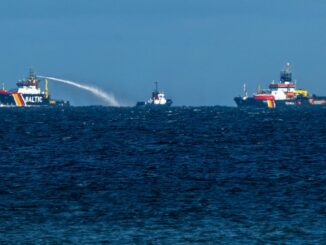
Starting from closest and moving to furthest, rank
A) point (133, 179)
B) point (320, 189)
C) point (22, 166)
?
point (320, 189) → point (133, 179) → point (22, 166)

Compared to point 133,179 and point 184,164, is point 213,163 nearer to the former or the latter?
point 184,164

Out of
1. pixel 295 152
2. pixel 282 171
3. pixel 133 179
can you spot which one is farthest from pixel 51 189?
pixel 295 152

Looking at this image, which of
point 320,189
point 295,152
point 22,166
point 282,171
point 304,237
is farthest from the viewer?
point 295,152

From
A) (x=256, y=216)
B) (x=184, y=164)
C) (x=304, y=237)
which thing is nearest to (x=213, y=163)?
(x=184, y=164)

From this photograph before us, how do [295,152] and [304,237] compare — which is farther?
[295,152]

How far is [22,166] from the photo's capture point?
68.7 m

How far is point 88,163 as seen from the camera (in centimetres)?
7212

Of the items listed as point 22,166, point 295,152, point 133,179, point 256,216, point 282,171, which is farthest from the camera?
point 295,152

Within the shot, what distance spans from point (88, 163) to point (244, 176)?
48.6 feet

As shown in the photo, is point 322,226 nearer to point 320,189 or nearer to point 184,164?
point 320,189

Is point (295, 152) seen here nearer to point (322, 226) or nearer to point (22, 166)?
point (22, 166)

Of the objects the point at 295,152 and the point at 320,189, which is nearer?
the point at 320,189

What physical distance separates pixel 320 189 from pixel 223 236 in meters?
14.5

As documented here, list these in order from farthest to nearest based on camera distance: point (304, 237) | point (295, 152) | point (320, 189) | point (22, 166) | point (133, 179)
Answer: point (295, 152) < point (22, 166) < point (133, 179) < point (320, 189) < point (304, 237)
